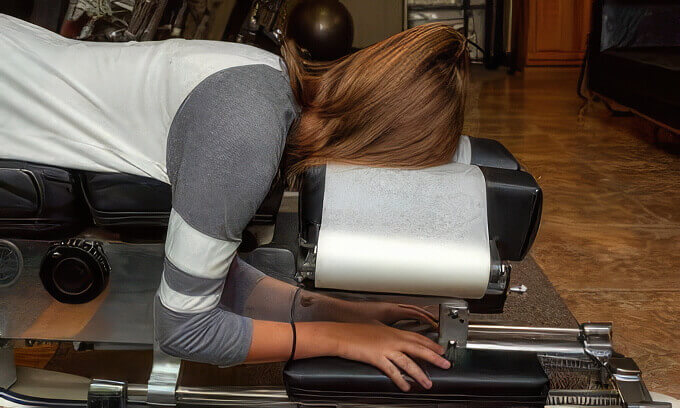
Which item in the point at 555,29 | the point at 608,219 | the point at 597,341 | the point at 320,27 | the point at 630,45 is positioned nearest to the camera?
the point at 597,341

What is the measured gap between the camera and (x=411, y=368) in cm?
107

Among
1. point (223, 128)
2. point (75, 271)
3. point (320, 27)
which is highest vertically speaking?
point (223, 128)

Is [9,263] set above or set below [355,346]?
above

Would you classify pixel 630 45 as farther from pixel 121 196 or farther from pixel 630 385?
pixel 121 196

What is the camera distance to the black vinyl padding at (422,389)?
107 centimetres

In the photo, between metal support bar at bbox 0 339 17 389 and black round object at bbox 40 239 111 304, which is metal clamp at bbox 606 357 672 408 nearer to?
black round object at bbox 40 239 111 304

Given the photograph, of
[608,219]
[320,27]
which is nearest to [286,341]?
[608,219]

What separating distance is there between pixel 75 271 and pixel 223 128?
15.5 inches

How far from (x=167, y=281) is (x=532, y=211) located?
0.48 m

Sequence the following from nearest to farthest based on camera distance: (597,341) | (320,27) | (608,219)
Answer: (597,341), (608,219), (320,27)

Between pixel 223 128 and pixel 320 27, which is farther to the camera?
pixel 320 27

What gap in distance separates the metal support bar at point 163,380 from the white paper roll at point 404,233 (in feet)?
1.24

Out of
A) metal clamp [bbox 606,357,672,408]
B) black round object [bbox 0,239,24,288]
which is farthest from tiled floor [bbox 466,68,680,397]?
black round object [bbox 0,239,24,288]

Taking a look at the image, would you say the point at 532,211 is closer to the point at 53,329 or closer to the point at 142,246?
the point at 142,246
